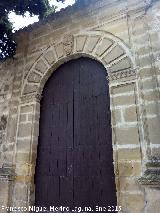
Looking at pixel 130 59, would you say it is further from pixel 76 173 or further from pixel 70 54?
pixel 76 173

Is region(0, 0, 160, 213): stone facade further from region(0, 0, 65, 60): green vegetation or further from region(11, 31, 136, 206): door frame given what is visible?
region(0, 0, 65, 60): green vegetation

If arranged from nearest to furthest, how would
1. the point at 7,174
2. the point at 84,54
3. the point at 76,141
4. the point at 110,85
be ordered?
the point at 110,85 < the point at 76,141 < the point at 7,174 < the point at 84,54

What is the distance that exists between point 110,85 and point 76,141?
1.11 meters

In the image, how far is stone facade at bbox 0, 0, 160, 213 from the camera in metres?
3.41

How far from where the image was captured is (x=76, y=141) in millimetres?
4238

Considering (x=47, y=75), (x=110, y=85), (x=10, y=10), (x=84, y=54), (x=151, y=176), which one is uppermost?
(x=10, y=10)

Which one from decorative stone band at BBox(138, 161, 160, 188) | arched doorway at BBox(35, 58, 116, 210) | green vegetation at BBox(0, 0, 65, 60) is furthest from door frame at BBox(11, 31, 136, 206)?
green vegetation at BBox(0, 0, 65, 60)

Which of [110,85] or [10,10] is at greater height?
[10,10]

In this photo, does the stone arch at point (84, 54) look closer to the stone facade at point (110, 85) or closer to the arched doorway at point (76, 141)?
the stone facade at point (110, 85)

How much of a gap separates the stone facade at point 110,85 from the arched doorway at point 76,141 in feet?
0.62

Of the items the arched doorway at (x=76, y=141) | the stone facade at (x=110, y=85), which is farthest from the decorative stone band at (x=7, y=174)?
the arched doorway at (x=76, y=141)

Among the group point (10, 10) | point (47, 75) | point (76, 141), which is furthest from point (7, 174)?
point (10, 10)

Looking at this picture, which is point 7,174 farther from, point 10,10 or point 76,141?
point 10,10

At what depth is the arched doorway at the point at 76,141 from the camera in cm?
385
